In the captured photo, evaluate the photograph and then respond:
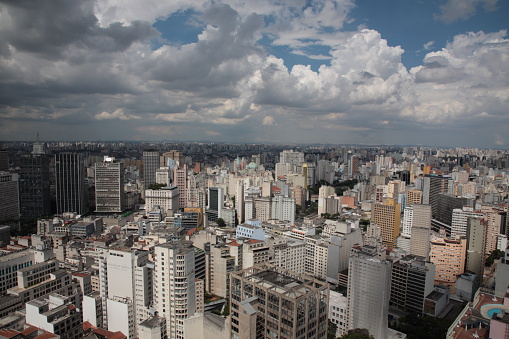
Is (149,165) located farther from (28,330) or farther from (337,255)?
(28,330)

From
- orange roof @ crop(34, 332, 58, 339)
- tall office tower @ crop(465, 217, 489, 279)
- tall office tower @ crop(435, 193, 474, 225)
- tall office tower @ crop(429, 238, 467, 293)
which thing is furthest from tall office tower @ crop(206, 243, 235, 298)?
tall office tower @ crop(435, 193, 474, 225)

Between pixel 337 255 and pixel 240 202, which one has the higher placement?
pixel 240 202

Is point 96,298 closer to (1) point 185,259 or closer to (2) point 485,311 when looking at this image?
(1) point 185,259

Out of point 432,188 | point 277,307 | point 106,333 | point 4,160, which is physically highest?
point 4,160

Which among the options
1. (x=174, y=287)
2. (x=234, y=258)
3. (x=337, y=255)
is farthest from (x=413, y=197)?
(x=174, y=287)

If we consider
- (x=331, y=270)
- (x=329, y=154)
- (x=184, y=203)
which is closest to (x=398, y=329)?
(x=331, y=270)
